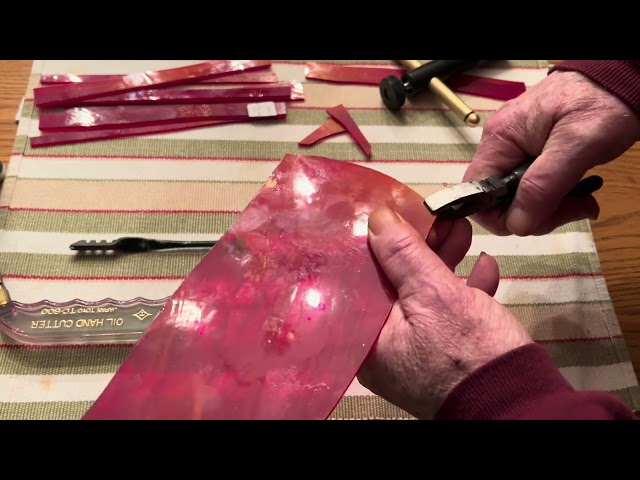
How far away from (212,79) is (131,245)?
420 millimetres

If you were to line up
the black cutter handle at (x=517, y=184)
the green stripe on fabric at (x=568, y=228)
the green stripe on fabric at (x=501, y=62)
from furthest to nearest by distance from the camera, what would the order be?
the green stripe on fabric at (x=501, y=62)
the green stripe on fabric at (x=568, y=228)
the black cutter handle at (x=517, y=184)

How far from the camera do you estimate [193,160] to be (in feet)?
3.45

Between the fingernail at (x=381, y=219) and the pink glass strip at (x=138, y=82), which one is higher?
the fingernail at (x=381, y=219)

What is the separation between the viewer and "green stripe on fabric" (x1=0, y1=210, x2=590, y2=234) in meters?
0.95

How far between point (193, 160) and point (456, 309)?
636mm

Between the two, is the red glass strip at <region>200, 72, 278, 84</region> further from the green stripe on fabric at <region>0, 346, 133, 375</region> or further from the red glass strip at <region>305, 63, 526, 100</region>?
the green stripe on fabric at <region>0, 346, 133, 375</region>

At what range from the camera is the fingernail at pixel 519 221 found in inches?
30.1

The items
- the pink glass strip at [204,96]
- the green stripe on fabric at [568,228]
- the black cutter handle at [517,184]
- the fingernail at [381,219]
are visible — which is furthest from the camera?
the pink glass strip at [204,96]

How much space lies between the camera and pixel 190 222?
0.97 meters

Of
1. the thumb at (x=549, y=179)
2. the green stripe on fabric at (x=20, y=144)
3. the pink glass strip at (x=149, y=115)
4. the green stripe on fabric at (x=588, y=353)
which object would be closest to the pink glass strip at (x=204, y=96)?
the pink glass strip at (x=149, y=115)

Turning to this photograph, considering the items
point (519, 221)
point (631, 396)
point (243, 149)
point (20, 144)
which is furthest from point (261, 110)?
point (631, 396)

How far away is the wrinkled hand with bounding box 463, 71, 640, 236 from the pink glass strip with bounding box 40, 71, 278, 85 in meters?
0.53

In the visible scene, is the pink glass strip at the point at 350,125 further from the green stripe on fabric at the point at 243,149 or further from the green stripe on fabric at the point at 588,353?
the green stripe on fabric at the point at 588,353
